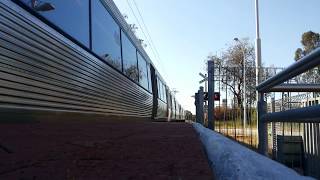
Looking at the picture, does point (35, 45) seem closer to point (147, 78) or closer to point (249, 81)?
point (249, 81)

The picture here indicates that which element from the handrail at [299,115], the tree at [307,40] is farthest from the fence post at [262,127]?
the tree at [307,40]

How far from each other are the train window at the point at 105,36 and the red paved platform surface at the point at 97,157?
490 cm

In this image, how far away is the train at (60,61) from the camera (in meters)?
5.00

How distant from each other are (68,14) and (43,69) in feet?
5.18

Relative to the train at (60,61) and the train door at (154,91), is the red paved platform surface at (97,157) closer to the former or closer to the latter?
the train at (60,61)

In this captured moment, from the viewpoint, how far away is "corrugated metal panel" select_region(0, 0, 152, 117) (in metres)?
4.90

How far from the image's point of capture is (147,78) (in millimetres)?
18625

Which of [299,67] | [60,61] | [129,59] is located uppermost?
[129,59]

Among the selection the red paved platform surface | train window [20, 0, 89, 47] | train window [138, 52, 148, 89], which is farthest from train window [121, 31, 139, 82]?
the red paved platform surface

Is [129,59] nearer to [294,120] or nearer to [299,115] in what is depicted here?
[294,120]

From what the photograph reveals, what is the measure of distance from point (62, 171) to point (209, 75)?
8249 mm

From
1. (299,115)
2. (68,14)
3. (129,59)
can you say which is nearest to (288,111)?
(299,115)

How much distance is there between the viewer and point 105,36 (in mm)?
10094

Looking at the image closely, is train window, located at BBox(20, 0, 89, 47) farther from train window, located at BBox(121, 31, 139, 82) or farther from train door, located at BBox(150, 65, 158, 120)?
train door, located at BBox(150, 65, 158, 120)
